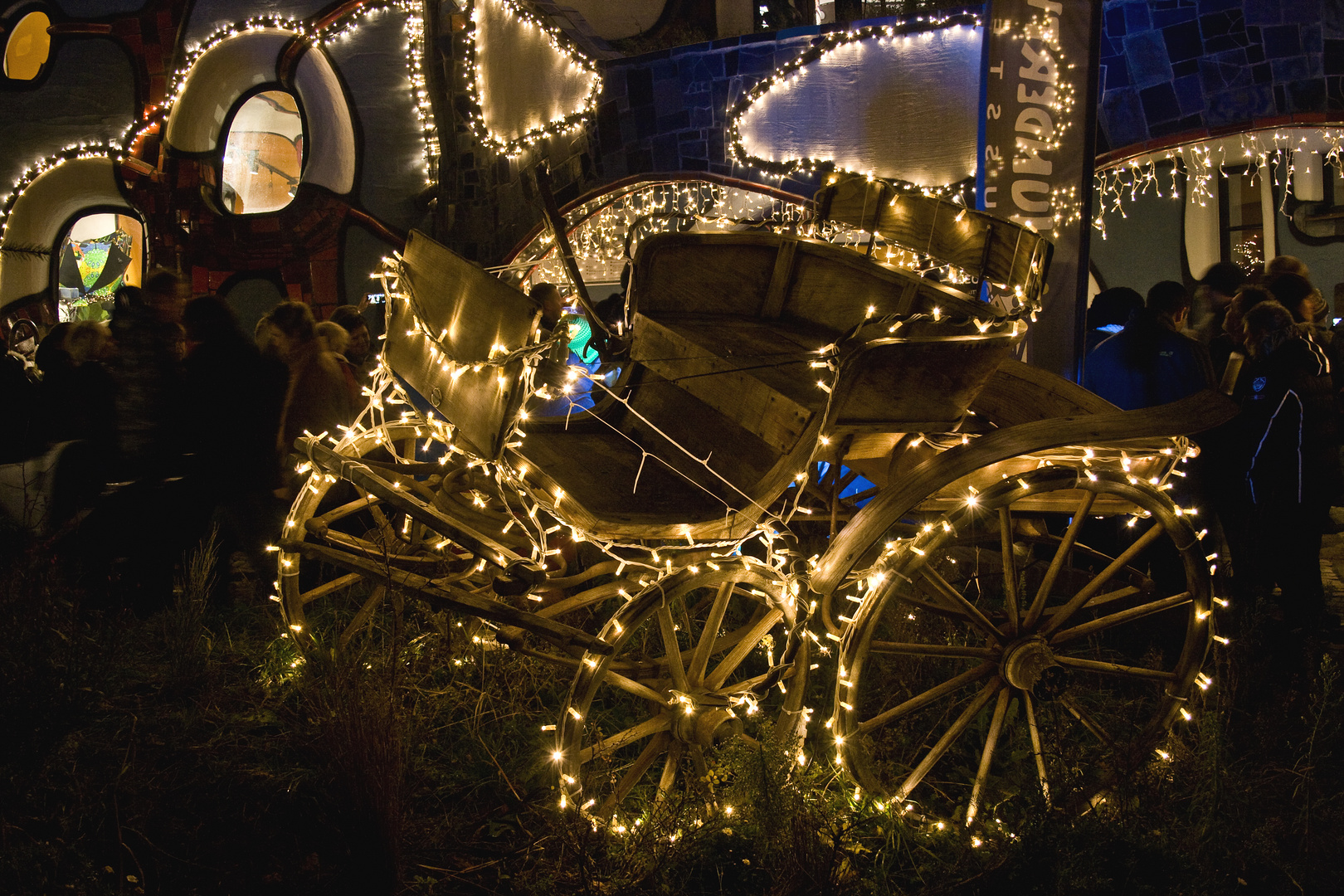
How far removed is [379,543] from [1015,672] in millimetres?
2309

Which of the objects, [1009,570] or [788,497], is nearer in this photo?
[1009,570]

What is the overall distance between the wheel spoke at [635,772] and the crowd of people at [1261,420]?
277 cm

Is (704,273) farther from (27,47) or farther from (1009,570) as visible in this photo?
(27,47)

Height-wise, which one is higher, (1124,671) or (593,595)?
(593,595)

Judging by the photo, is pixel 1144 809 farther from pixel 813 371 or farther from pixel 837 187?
pixel 837 187

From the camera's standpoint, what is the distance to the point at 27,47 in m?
10.3

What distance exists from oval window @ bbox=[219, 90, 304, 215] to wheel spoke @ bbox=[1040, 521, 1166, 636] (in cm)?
1042

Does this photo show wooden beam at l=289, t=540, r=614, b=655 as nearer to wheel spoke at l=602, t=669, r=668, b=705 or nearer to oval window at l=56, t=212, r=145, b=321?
wheel spoke at l=602, t=669, r=668, b=705

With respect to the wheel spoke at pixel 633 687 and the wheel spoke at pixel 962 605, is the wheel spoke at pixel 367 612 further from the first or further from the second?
the wheel spoke at pixel 962 605

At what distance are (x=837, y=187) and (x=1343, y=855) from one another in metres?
3.03

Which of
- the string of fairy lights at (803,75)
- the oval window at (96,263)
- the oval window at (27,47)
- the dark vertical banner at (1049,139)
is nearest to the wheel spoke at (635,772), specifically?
the dark vertical banner at (1049,139)

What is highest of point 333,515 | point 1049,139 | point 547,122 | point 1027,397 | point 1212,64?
point 547,122

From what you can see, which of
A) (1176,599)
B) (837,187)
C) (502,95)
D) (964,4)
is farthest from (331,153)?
(1176,599)

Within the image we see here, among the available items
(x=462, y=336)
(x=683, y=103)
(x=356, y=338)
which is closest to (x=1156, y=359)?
(x=462, y=336)
